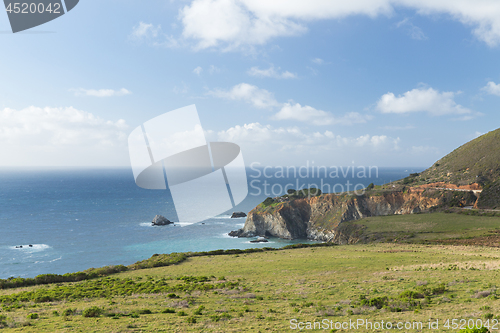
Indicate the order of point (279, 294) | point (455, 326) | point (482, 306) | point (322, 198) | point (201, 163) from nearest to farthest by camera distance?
point (455, 326), point (482, 306), point (201, 163), point (279, 294), point (322, 198)

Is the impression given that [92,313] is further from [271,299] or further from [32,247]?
[32,247]

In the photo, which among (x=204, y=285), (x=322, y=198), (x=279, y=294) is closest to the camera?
(x=279, y=294)

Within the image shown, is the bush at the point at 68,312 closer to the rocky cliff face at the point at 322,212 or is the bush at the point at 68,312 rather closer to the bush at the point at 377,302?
the bush at the point at 377,302

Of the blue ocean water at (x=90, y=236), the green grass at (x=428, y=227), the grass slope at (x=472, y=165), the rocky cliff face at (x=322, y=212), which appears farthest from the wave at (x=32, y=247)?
the grass slope at (x=472, y=165)

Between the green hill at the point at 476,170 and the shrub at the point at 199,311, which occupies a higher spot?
the green hill at the point at 476,170

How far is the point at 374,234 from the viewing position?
6662 cm

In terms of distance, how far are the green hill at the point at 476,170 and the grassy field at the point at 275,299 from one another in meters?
55.1

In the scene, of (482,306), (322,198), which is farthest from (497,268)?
(322,198)

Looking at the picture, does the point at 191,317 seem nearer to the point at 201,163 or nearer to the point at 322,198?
the point at 201,163

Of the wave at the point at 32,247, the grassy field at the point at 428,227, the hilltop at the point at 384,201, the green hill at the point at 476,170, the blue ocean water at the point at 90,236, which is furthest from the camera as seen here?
the hilltop at the point at 384,201

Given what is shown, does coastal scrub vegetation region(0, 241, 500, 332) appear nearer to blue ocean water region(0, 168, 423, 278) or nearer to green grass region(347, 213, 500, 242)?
green grass region(347, 213, 500, 242)

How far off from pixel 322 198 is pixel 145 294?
269 ft

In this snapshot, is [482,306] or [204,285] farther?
[204,285]

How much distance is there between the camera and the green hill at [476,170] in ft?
254
